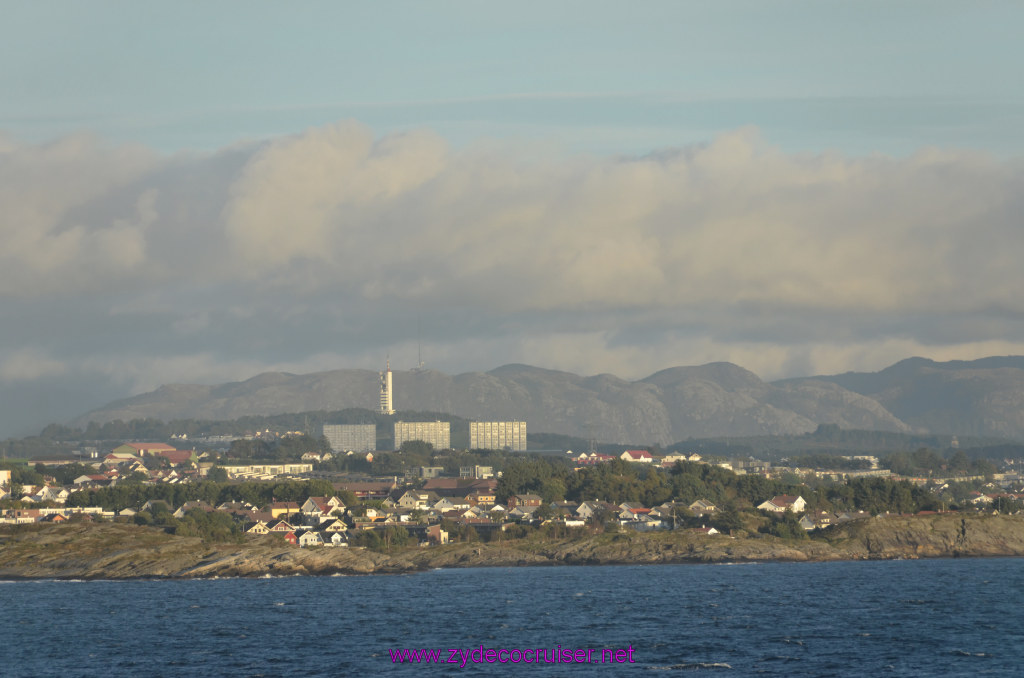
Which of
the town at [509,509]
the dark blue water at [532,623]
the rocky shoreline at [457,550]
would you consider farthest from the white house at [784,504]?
the dark blue water at [532,623]

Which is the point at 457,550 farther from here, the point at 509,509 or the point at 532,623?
the point at 532,623

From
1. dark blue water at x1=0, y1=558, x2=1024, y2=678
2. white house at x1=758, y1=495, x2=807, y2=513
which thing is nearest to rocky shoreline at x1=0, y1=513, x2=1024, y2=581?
dark blue water at x1=0, y1=558, x2=1024, y2=678

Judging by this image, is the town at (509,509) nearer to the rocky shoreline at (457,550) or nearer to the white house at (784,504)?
the white house at (784,504)

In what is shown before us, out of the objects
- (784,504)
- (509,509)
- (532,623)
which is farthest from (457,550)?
(532,623)

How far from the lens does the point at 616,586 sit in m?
113

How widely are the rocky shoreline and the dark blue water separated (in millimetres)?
5894

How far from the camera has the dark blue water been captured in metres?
69.2

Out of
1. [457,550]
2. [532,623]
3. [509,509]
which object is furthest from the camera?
[509,509]

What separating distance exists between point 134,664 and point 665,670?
28.1 meters

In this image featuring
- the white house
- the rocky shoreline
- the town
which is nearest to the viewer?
the rocky shoreline

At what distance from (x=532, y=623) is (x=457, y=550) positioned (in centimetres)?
5862

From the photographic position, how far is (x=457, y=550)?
143375mm

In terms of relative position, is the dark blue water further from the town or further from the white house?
the white house

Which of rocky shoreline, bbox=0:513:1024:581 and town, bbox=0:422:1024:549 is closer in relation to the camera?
rocky shoreline, bbox=0:513:1024:581
